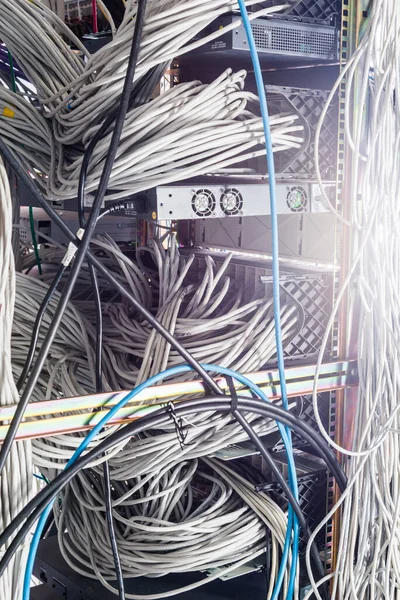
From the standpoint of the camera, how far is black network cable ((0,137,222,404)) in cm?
103

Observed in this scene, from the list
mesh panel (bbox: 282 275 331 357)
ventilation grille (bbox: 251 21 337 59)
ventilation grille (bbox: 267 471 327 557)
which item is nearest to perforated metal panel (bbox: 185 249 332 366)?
mesh panel (bbox: 282 275 331 357)

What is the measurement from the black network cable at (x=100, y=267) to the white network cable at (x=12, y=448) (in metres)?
0.04

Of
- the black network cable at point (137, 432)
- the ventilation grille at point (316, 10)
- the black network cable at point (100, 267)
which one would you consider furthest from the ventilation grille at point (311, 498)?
the ventilation grille at point (316, 10)

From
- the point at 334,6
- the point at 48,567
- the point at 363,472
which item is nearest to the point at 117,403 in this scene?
the point at 363,472

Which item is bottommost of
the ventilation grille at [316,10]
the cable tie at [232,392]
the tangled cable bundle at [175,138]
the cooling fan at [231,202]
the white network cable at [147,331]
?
the cable tie at [232,392]

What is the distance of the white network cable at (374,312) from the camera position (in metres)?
1.22

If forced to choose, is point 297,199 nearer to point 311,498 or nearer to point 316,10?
point 316,10

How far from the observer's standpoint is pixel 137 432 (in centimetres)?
115

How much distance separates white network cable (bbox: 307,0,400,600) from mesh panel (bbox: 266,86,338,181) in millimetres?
91

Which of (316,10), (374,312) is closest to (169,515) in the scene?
(374,312)

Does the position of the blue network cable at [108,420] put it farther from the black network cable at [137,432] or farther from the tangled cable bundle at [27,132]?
the tangled cable bundle at [27,132]

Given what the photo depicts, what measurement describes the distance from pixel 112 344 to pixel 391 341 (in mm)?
555

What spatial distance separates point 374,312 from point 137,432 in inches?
20.1

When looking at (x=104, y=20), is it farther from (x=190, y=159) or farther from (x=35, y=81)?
(x=190, y=159)
